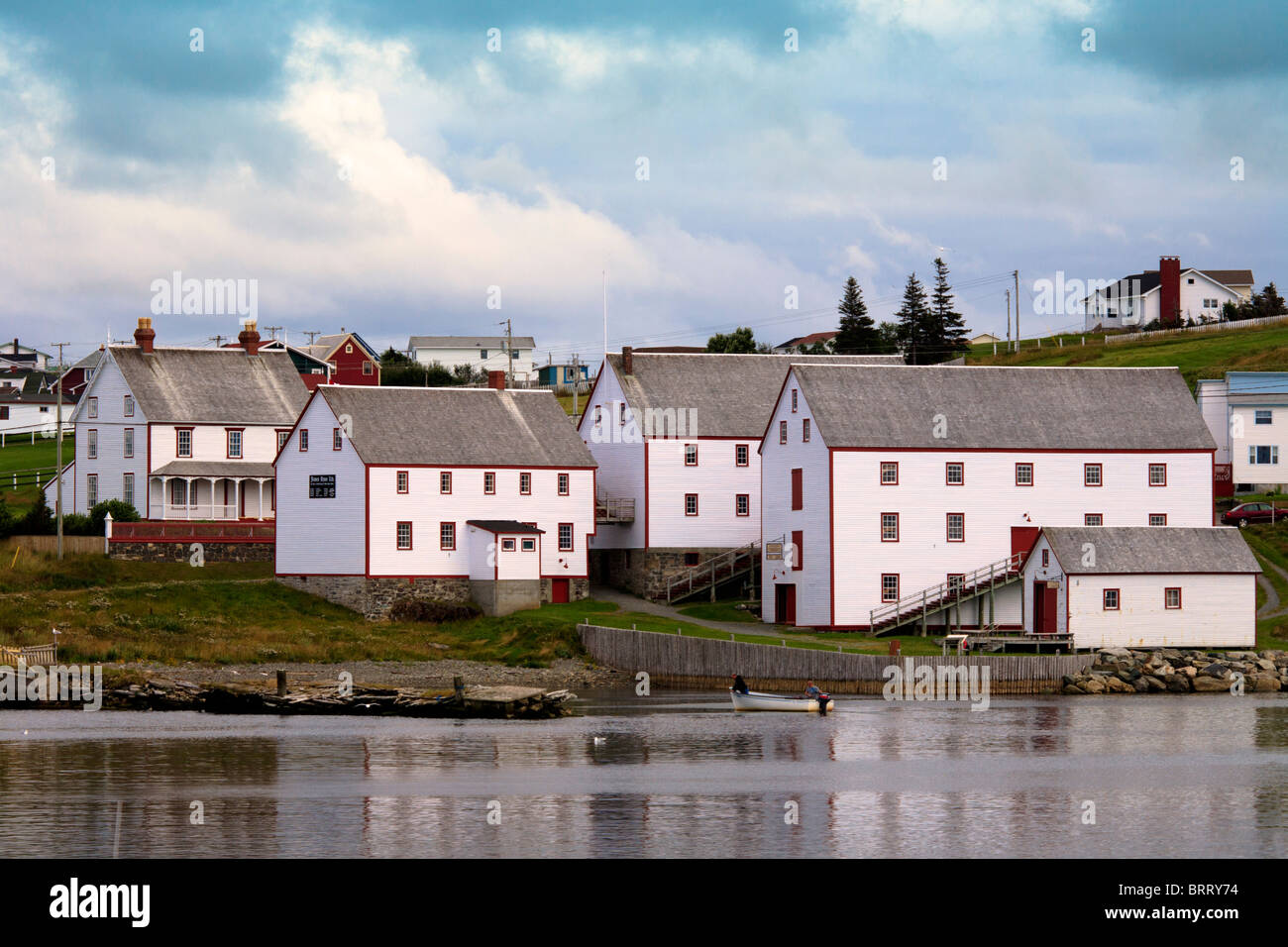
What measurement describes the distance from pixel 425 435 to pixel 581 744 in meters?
26.8

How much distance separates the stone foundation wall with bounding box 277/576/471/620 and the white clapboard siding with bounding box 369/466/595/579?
401 mm

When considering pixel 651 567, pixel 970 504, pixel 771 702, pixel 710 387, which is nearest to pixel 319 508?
pixel 651 567

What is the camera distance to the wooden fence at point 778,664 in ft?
195

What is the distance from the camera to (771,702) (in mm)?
57062

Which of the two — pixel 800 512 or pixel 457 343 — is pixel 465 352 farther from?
pixel 800 512

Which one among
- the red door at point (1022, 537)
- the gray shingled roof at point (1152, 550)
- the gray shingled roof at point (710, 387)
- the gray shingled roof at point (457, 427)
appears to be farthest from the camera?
the gray shingled roof at point (710, 387)

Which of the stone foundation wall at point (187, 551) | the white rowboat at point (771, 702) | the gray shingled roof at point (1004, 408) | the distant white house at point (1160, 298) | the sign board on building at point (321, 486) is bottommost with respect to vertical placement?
the white rowboat at point (771, 702)

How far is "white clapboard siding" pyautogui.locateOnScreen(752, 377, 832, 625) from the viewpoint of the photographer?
66.8 metres

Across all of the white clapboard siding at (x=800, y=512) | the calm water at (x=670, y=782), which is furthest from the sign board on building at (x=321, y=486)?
the white clapboard siding at (x=800, y=512)

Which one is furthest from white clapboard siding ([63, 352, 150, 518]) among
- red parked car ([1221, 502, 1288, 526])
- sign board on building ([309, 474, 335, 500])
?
red parked car ([1221, 502, 1288, 526])

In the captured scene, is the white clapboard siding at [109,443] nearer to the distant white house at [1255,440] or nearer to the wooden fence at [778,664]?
the wooden fence at [778,664]

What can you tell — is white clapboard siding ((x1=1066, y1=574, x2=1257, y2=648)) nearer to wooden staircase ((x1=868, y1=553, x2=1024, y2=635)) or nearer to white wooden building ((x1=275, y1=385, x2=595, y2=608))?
wooden staircase ((x1=868, y1=553, x2=1024, y2=635))

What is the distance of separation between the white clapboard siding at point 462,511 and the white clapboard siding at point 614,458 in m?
3.00
